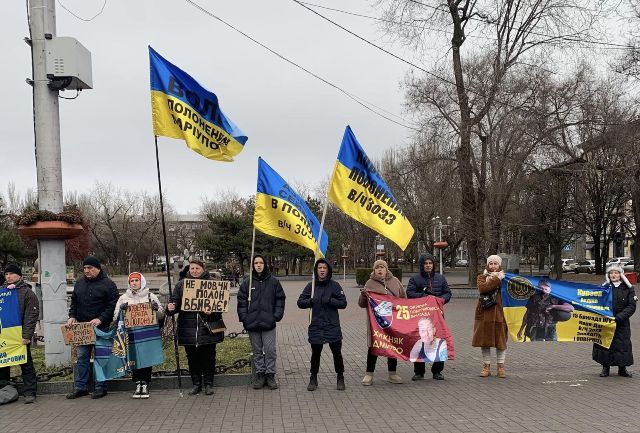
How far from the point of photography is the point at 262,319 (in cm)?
769

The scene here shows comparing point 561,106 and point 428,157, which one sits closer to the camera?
point 561,106

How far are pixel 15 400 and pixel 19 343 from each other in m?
0.73

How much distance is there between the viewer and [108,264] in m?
71.8

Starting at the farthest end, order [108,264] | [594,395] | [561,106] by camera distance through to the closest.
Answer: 1. [108,264]
2. [561,106]
3. [594,395]

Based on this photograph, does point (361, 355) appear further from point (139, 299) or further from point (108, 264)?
point (108, 264)

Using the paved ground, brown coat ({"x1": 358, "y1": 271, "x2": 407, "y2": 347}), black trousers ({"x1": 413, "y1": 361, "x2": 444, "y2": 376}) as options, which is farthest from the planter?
black trousers ({"x1": 413, "y1": 361, "x2": 444, "y2": 376})

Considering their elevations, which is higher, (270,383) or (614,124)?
(614,124)

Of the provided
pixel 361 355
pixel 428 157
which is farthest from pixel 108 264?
pixel 361 355

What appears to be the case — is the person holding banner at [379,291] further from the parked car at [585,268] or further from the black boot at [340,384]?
the parked car at [585,268]

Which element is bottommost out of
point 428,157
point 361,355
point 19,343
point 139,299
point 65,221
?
point 361,355

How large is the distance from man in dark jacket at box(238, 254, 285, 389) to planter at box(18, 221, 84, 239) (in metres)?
2.78

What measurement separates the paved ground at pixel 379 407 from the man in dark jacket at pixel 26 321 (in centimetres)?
25

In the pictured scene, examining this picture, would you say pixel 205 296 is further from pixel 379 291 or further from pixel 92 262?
pixel 379 291

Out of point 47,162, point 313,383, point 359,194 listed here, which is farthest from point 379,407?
point 47,162
